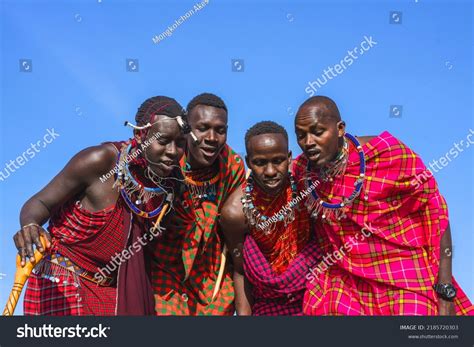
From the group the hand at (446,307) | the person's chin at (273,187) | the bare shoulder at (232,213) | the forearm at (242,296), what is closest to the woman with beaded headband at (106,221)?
the bare shoulder at (232,213)

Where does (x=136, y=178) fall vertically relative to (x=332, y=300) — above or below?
above

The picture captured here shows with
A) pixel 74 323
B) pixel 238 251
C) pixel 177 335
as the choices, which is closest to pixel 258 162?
pixel 238 251

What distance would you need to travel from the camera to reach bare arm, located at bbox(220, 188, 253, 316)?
670cm

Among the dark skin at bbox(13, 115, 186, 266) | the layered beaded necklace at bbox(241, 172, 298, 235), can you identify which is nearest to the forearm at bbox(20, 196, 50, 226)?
the dark skin at bbox(13, 115, 186, 266)

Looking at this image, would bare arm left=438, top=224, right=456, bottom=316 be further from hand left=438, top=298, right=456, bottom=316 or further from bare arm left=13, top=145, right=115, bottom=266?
bare arm left=13, top=145, right=115, bottom=266

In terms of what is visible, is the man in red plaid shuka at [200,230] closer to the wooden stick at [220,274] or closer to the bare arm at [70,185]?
the wooden stick at [220,274]

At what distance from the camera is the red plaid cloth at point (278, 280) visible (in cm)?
649

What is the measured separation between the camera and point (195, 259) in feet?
22.6

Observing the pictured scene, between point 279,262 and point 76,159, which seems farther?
point 279,262

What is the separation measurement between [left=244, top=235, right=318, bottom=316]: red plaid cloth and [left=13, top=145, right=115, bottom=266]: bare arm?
1784mm

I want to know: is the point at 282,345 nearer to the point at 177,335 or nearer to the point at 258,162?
the point at 177,335

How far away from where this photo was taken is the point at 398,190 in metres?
6.05

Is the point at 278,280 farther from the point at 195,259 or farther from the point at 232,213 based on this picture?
the point at 195,259

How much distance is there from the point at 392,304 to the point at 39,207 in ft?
12.1
